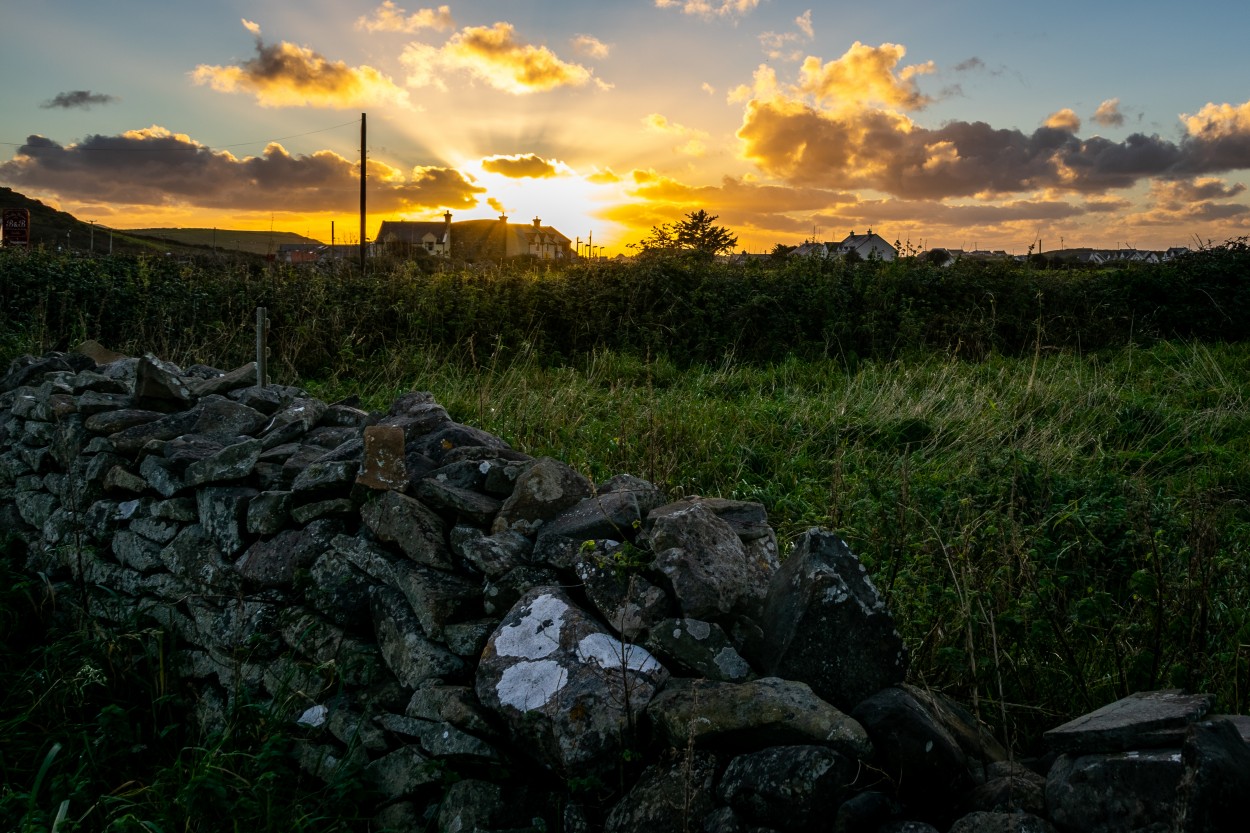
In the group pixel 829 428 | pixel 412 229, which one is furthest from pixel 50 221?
pixel 829 428

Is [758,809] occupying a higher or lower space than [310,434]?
lower

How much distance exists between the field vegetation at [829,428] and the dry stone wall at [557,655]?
0.34m

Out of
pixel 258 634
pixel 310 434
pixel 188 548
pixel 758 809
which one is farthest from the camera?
pixel 310 434

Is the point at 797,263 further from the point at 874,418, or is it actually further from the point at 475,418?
the point at 475,418

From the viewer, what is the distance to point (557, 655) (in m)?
2.59

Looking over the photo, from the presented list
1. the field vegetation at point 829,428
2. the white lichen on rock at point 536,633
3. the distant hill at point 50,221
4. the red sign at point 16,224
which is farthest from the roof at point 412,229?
the white lichen on rock at point 536,633

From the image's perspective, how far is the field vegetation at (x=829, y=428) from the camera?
10.2 feet

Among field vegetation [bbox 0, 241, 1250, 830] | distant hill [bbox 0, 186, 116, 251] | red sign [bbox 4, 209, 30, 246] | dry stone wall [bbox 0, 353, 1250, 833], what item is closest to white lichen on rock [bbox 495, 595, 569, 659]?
dry stone wall [bbox 0, 353, 1250, 833]

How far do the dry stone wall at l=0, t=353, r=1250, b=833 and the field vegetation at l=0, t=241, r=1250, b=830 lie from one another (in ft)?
1.13

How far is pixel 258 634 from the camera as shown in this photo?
3518 mm

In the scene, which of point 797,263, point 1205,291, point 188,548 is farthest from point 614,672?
point 1205,291

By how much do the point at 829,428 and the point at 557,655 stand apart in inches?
198

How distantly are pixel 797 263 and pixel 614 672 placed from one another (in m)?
12.2

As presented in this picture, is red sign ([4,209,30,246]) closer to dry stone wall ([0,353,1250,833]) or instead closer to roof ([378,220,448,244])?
dry stone wall ([0,353,1250,833])
